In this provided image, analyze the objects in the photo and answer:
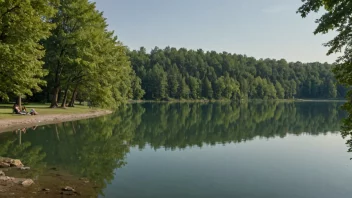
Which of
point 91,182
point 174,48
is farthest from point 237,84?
point 91,182

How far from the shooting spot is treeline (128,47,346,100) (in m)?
143

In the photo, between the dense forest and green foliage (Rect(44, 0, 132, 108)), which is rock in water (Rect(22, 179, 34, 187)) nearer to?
the dense forest

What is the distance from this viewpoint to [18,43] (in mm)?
26047

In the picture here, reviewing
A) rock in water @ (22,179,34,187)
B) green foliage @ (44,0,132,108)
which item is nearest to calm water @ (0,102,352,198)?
rock in water @ (22,179,34,187)

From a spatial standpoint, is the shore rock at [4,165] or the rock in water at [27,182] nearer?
the rock in water at [27,182]

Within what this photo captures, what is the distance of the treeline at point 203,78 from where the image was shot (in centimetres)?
14312

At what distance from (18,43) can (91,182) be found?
16.7 meters

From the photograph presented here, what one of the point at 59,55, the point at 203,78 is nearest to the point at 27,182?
the point at 59,55

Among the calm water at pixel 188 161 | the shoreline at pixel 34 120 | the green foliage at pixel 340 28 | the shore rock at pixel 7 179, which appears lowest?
the calm water at pixel 188 161

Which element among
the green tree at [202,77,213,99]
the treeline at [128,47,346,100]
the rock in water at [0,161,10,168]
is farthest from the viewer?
the green tree at [202,77,213,99]

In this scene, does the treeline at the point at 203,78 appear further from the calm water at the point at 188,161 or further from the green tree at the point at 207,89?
the calm water at the point at 188,161

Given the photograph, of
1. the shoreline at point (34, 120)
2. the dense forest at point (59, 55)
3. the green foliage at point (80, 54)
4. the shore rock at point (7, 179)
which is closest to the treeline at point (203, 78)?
the dense forest at point (59, 55)

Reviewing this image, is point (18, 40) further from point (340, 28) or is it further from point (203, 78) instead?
point (203, 78)

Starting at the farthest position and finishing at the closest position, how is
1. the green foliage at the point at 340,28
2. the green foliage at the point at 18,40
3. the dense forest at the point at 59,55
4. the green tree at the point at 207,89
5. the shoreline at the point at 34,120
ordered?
the green tree at the point at 207,89 < the shoreline at the point at 34,120 < the dense forest at the point at 59,55 < the green foliage at the point at 18,40 < the green foliage at the point at 340,28
